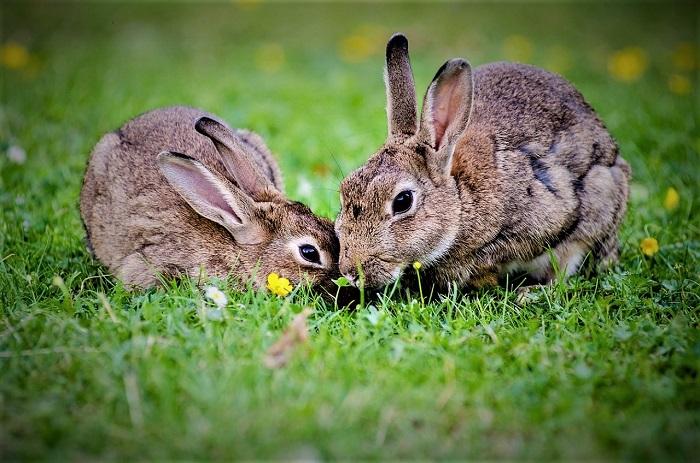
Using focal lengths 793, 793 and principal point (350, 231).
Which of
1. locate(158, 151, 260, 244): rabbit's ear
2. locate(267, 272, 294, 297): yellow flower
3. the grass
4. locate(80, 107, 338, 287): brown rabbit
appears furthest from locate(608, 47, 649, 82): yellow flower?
locate(267, 272, 294, 297): yellow flower

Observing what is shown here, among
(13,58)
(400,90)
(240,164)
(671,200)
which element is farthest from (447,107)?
(13,58)

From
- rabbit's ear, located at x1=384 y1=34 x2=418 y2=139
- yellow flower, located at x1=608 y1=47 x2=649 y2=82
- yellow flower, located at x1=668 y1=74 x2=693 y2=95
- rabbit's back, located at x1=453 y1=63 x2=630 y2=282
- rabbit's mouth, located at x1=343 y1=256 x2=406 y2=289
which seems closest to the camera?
rabbit's mouth, located at x1=343 y1=256 x2=406 y2=289

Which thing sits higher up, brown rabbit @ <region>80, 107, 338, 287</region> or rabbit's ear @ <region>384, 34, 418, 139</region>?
rabbit's ear @ <region>384, 34, 418, 139</region>

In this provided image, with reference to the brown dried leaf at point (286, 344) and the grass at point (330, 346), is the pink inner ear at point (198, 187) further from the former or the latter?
the brown dried leaf at point (286, 344)

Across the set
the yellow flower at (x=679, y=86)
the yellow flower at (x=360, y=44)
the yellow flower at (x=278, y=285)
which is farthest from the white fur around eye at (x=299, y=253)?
the yellow flower at (x=360, y=44)

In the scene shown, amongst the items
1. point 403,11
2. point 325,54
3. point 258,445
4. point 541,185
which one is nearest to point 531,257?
point 541,185

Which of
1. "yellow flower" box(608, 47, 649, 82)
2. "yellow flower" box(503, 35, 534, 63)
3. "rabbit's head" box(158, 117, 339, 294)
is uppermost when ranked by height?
"yellow flower" box(503, 35, 534, 63)

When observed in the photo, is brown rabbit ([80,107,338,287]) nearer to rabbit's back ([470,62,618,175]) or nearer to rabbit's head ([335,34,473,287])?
rabbit's head ([335,34,473,287])
